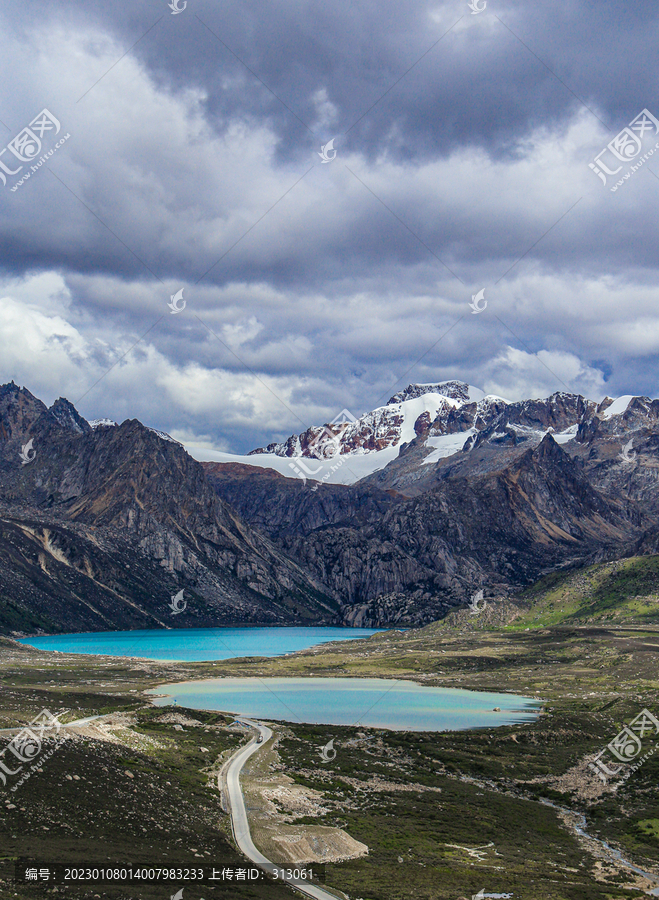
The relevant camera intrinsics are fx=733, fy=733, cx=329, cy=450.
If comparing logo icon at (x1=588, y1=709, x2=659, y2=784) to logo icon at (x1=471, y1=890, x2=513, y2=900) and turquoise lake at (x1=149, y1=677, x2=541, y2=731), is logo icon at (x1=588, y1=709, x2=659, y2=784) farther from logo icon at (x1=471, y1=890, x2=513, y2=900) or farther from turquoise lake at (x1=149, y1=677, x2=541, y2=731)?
logo icon at (x1=471, y1=890, x2=513, y2=900)

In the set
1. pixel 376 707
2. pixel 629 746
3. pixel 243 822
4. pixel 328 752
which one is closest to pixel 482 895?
pixel 243 822

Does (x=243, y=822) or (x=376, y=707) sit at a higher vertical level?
(x=243, y=822)

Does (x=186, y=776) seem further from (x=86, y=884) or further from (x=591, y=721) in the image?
→ (x=591, y=721)

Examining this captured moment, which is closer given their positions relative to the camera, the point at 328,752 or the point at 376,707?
the point at 328,752

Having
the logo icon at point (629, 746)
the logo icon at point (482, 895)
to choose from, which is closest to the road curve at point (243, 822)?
the logo icon at point (482, 895)

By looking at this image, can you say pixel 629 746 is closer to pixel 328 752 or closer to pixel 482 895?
pixel 328 752

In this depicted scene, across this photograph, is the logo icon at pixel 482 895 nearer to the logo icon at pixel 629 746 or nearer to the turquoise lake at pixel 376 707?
the logo icon at pixel 629 746
